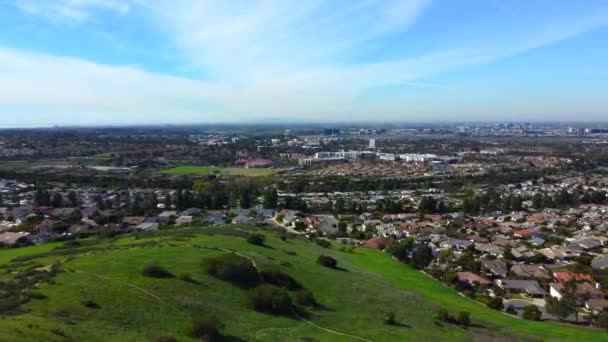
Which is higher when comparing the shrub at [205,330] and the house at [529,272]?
the shrub at [205,330]

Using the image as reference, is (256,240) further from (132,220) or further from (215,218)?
(132,220)

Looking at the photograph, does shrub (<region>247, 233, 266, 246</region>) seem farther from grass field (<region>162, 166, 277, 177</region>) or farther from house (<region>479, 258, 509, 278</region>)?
grass field (<region>162, 166, 277, 177</region>)

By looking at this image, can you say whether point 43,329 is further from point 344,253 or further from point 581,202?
point 581,202

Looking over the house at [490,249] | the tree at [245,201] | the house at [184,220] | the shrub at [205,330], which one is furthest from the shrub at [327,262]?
the tree at [245,201]

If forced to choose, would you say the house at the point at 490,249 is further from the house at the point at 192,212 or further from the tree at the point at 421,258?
the house at the point at 192,212

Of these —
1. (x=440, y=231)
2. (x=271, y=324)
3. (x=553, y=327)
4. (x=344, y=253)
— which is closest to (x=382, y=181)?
(x=440, y=231)
